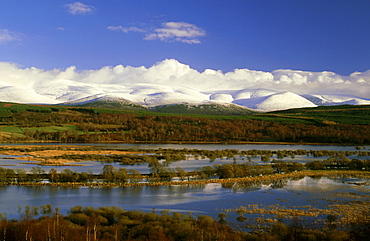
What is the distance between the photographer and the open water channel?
3231 cm

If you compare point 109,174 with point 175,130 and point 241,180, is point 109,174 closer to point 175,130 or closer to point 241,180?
point 241,180

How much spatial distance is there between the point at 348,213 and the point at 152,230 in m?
15.6

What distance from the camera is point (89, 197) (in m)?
35.5

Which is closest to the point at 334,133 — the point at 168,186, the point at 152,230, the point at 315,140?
the point at 315,140

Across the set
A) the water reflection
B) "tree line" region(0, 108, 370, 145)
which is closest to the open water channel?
the water reflection

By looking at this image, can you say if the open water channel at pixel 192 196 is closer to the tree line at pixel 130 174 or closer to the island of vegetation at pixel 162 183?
the island of vegetation at pixel 162 183

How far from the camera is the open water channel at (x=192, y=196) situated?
106ft

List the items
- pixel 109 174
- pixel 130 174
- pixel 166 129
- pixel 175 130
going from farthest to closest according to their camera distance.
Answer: pixel 166 129 → pixel 175 130 → pixel 130 174 → pixel 109 174

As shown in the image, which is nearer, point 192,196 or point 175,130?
point 192,196

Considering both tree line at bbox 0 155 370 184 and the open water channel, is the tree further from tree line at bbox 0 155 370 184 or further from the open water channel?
the open water channel

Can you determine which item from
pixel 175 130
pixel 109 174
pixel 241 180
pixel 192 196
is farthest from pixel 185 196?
pixel 175 130

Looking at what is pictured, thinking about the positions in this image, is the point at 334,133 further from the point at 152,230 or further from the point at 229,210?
the point at 152,230

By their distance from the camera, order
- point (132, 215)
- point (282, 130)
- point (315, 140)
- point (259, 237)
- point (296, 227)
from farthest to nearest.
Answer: point (282, 130) < point (315, 140) < point (132, 215) < point (296, 227) < point (259, 237)

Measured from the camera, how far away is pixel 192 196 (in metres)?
37.0
